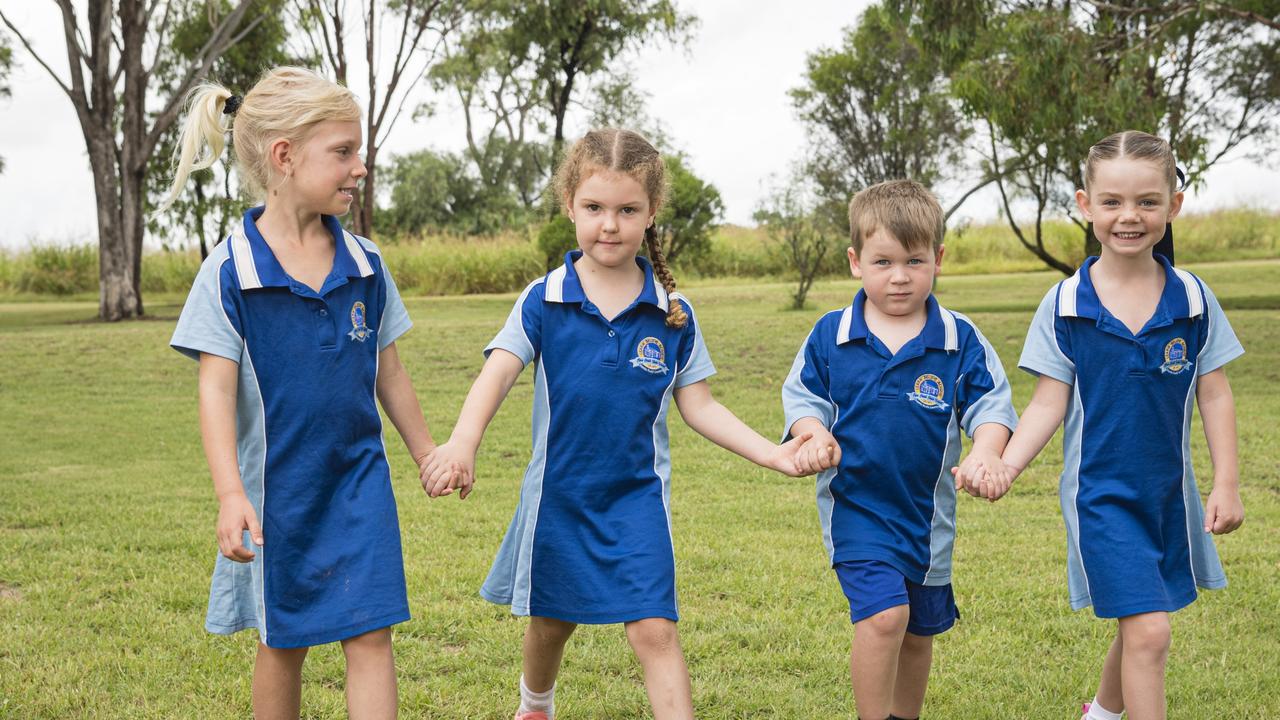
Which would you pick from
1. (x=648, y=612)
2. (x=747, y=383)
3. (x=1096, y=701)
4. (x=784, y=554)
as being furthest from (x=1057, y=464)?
(x=648, y=612)

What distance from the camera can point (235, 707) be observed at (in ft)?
12.5

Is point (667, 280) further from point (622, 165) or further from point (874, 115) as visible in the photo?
point (874, 115)

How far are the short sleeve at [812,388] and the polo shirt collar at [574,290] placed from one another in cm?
39

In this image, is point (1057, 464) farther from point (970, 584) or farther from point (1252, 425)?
point (970, 584)

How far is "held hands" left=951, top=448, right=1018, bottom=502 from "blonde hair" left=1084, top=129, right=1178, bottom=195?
82 cm

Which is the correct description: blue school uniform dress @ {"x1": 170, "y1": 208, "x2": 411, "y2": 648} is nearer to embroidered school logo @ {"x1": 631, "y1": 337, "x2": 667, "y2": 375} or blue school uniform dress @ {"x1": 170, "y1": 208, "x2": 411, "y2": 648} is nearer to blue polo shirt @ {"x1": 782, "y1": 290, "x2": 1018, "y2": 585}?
embroidered school logo @ {"x1": 631, "y1": 337, "x2": 667, "y2": 375}

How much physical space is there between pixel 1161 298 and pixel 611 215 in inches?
57.0

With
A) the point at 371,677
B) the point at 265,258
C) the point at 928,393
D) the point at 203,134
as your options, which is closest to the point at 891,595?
the point at 928,393

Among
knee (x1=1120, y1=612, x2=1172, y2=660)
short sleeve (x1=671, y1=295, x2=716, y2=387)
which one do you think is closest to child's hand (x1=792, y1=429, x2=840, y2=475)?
short sleeve (x1=671, y1=295, x2=716, y2=387)

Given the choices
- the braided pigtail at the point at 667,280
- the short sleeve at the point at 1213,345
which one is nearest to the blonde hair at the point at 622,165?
the braided pigtail at the point at 667,280

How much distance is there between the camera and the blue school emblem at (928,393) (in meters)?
3.14

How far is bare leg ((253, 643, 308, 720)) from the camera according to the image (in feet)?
9.80

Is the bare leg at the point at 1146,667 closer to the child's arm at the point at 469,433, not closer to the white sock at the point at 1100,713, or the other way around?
the white sock at the point at 1100,713

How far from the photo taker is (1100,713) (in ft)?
11.1
